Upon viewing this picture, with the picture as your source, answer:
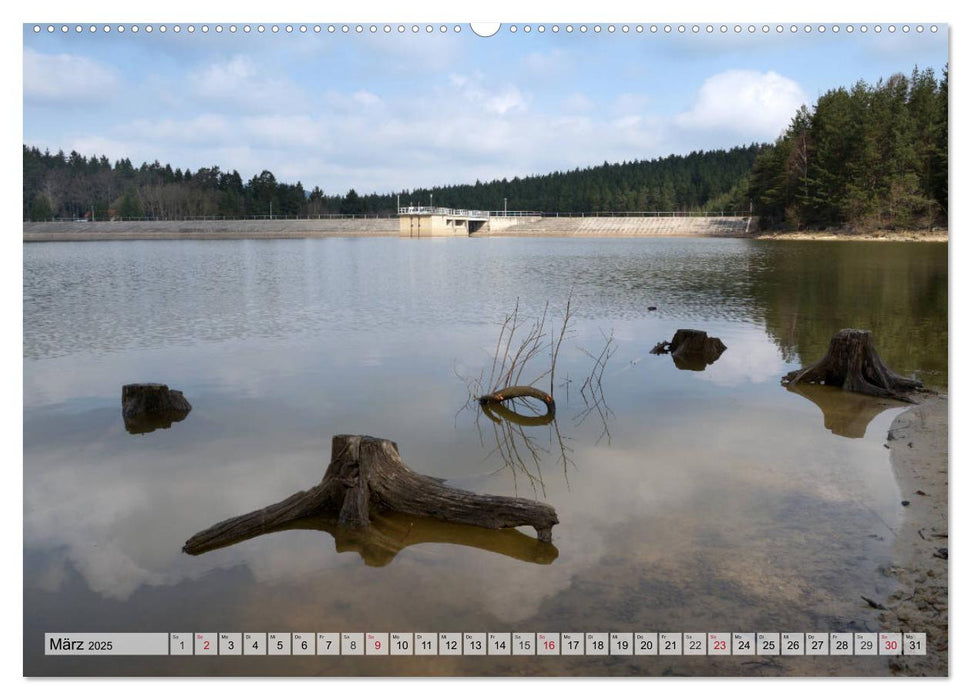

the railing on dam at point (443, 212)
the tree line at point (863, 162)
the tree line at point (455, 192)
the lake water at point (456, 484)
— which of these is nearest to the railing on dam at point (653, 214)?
the tree line at point (455, 192)

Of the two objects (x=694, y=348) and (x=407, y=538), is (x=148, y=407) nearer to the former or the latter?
(x=407, y=538)

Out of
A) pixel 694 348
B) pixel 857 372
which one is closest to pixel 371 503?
pixel 857 372

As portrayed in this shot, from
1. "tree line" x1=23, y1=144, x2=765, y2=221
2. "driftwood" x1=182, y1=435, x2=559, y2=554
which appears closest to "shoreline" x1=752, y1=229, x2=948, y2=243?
"driftwood" x1=182, y1=435, x2=559, y2=554

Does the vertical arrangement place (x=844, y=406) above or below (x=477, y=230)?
below

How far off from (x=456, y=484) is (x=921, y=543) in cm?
363

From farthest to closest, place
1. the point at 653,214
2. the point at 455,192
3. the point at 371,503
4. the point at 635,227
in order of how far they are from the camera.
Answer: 1. the point at 455,192
2. the point at 653,214
3. the point at 635,227
4. the point at 371,503

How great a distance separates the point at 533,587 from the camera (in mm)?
4887

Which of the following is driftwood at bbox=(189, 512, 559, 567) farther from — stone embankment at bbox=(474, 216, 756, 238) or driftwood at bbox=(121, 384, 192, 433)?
stone embankment at bbox=(474, 216, 756, 238)

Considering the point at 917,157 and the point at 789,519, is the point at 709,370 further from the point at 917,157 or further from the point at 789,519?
the point at 917,157

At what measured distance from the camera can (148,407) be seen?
29.6 feet

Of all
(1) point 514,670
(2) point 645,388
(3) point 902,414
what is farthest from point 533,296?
(1) point 514,670

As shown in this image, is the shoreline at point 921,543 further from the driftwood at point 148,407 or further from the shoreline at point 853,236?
the shoreline at point 853,236

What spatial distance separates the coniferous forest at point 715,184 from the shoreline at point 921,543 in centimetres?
236

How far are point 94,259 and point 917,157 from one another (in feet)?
110
